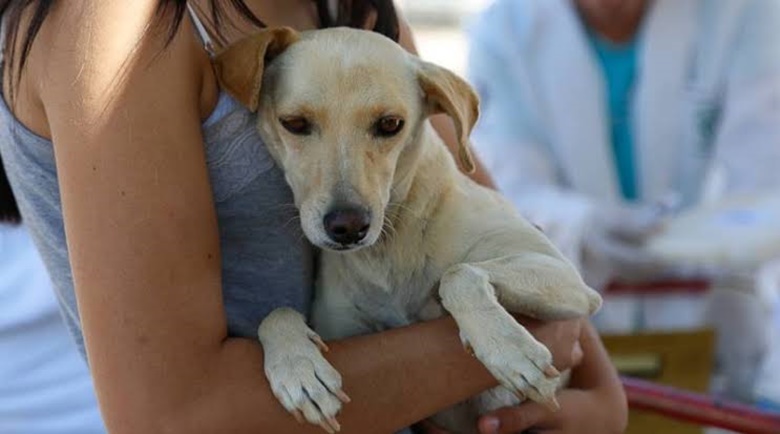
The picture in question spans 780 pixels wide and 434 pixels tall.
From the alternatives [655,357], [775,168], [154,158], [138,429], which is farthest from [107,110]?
[775,168]

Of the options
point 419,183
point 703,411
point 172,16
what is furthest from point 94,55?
point 703,411

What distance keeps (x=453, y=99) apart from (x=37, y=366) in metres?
0.65

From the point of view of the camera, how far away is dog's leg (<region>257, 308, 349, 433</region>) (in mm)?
1161

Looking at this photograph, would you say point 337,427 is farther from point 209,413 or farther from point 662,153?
point 662,153

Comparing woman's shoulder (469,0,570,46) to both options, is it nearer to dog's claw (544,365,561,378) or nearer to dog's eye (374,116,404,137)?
dog's eye (374,116,404,137)

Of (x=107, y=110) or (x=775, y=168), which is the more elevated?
(x=107, y=110)

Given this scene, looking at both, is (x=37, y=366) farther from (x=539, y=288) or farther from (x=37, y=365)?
(x=539, y=288)

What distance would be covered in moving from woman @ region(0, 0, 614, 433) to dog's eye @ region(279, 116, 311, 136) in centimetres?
9

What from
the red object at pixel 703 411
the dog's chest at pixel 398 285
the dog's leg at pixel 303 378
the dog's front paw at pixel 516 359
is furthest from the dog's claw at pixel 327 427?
the red object at pixel 703 411

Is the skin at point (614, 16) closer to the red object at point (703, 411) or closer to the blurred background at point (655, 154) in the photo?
the blurred background at point (655, 154)

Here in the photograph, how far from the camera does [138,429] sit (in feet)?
3.67

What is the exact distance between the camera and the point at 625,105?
2742mm

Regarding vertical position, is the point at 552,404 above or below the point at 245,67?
below

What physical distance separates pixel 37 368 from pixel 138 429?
1.74 ft
